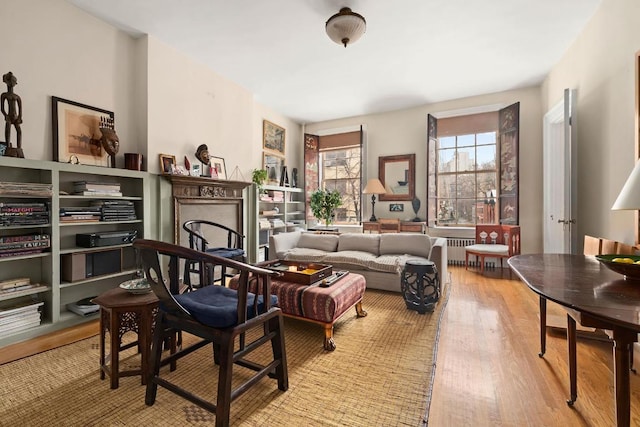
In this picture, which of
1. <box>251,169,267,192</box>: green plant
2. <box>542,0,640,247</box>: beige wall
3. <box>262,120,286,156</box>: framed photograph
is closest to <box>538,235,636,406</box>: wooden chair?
<box>542,0,640,247</box>: beige wall

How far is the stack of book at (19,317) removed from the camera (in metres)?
2.20

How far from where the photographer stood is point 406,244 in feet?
12.7

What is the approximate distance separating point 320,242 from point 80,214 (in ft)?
9.15

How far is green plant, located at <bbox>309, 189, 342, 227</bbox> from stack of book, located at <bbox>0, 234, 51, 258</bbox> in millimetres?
4133

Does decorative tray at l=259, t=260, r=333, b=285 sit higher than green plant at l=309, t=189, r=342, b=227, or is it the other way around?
green plant at l=309, t=189, r=342, b=227

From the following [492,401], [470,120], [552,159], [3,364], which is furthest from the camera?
[470,120]

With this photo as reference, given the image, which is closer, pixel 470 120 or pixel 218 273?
pixel 218 273

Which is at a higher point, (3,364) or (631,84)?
(631,84)

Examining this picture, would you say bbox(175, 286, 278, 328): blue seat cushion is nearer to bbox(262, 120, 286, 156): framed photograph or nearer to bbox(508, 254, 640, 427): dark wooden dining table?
bbox(508, 254, 640, 427): dark wooden dining table

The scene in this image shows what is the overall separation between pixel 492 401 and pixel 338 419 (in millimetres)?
871

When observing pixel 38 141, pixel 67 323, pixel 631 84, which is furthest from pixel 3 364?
pixel 631 84

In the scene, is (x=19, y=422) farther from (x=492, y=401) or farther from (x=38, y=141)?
(x=492, y=401)

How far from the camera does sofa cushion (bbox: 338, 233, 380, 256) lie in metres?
4.05

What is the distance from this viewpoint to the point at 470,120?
209 inches
